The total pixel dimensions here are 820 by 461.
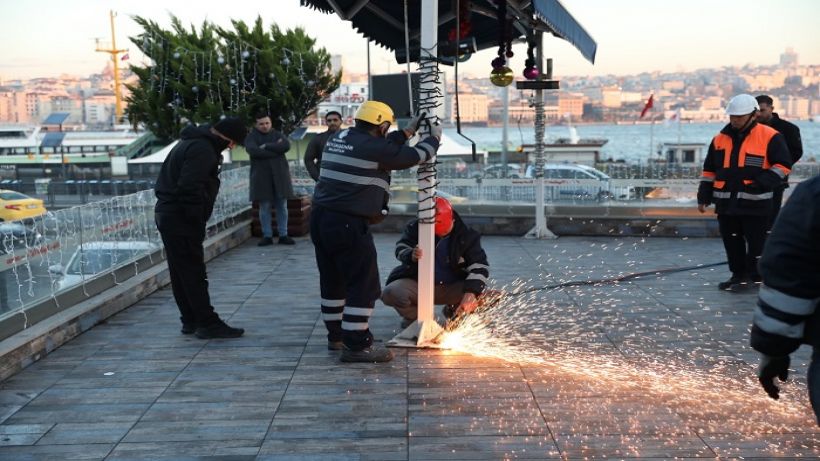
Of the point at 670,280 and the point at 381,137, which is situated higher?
the point at 381,137

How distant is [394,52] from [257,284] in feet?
9.63

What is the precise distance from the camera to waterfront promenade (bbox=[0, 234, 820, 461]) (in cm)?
398

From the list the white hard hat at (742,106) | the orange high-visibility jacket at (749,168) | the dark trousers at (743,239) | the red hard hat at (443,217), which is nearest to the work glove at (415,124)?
the red hard hat at (443,217)

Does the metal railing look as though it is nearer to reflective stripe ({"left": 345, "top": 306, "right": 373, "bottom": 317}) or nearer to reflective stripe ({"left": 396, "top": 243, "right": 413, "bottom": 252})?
reflective stripe ({"left": 345, "top": 306, "right": 373, "bottom": 317})

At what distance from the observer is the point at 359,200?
529 cm

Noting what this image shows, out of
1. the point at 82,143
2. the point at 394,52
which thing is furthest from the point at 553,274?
the point at 82,143

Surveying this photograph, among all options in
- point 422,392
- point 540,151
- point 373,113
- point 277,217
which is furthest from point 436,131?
point 540,151

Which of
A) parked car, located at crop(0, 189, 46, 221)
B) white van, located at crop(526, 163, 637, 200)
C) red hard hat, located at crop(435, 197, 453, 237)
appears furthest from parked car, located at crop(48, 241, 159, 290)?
parked car, located at crop(0, 189, 46, 221)

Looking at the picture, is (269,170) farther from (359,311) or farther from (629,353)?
(629,353)

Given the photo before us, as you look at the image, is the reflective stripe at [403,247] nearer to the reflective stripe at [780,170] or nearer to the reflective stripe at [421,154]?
the reflective stripe at [421,154]

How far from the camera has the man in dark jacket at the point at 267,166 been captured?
10.7 metres

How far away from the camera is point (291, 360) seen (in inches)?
218

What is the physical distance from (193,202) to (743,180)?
205 inches

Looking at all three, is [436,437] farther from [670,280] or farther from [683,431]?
[670,280]
